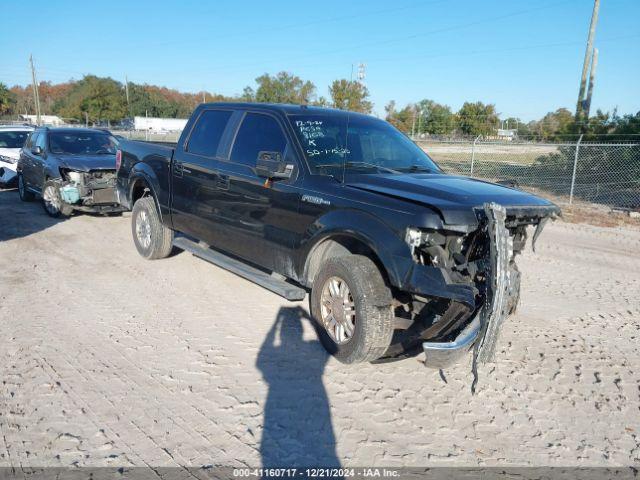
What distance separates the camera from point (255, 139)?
5.30 m

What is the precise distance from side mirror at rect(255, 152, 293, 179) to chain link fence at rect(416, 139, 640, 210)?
9.96m

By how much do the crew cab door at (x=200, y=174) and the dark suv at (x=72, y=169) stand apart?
12.5ft

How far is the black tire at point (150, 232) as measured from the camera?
6.92 metres

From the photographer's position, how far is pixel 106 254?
762 centimetres

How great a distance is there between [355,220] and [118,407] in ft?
7.23

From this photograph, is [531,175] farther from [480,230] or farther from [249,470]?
[249,470]

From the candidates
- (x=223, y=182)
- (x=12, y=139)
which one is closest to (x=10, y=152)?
(x=12, y=139)

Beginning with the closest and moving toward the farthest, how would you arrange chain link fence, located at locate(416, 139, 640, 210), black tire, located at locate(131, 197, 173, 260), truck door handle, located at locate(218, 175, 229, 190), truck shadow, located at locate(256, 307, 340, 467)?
truck shadow, located at locate(256, 307, 340, 467) → truck door handle, located at locate(218, 175, 229, 190) → black tire, located at locate(131, 197, 173, 260) → chain link fence, located at locate(416, 139, 640, 210)

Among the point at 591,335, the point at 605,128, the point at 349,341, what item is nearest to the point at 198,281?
the point at 349,341

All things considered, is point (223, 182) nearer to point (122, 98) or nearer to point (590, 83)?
point (590, 83)

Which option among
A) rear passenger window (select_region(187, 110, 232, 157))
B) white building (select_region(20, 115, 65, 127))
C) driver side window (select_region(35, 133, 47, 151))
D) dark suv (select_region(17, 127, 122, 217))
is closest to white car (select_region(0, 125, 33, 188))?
dark suv (select_region(17, 127, 122, 217))

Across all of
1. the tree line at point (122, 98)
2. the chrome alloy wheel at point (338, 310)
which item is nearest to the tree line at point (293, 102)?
the tree line at point (122, 98)

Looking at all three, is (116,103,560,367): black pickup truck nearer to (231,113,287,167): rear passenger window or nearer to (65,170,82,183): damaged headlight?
(231,113,287,167): rear passenger window

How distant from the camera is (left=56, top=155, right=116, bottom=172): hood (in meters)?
9.43
